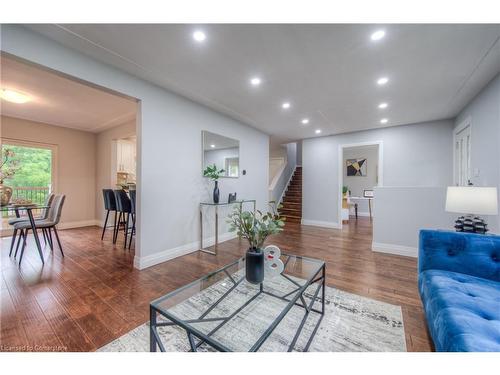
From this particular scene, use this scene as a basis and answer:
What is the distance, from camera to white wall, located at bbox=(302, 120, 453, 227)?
→ 4430 mm

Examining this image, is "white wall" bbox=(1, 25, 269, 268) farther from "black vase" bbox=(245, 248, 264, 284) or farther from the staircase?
the staircase

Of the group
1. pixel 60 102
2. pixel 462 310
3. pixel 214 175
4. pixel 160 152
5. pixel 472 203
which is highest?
pixel 60 102

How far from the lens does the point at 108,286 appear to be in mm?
2266

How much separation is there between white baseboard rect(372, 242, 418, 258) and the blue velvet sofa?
1.86 meters

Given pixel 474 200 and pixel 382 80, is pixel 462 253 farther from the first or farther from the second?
pixel 382 80

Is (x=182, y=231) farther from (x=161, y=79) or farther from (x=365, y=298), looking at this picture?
(x=365, y=298)

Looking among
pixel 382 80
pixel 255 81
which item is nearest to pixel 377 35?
pixel 382 80

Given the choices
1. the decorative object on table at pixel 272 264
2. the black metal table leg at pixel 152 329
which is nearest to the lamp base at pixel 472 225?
the decorative object on table at pixel 272 264

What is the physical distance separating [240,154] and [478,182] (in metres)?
3.95

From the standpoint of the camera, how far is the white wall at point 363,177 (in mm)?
7613

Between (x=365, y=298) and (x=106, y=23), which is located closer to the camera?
(x=106, y=23)

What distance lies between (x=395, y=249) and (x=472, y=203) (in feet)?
5.37
